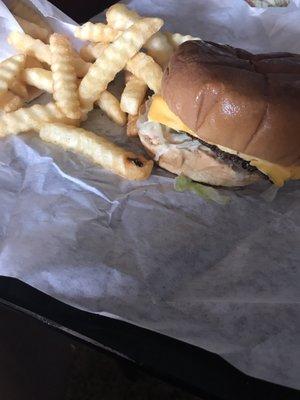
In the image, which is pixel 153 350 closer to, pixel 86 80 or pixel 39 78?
pixel 86 80

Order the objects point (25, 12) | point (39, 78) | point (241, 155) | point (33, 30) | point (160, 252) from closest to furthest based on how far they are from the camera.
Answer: point (160, 252) → point (241, 155) → point (39, 78) → point (33, 30) → point (25, 12)

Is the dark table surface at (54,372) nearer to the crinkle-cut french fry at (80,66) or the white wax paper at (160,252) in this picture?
the white wax paper at (160,252)

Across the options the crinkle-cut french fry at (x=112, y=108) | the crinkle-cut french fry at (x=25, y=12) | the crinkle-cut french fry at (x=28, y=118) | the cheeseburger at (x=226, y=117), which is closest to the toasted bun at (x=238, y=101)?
the cheeseburger at (x=226, y=117)

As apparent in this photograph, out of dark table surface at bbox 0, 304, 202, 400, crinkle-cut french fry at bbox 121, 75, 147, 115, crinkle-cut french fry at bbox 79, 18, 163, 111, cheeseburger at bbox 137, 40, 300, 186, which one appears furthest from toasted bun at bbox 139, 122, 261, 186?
dark table surface at bbox 0, 304, 202, 400

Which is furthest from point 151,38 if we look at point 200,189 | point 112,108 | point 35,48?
point 200,189

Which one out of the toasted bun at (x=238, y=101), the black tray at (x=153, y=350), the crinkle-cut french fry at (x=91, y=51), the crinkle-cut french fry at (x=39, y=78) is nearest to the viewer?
the black tray at (x=153, y=350)

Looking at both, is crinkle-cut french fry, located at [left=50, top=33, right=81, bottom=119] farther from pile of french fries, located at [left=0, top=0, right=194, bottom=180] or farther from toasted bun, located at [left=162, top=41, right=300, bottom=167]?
toasted bun, located at [left=162, top=41, right=300, bottom=167]

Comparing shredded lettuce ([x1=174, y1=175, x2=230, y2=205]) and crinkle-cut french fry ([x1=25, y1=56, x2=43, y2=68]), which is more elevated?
crinkle-cut french fry ([x1=25, y1=56, x2=43, y2=68])
